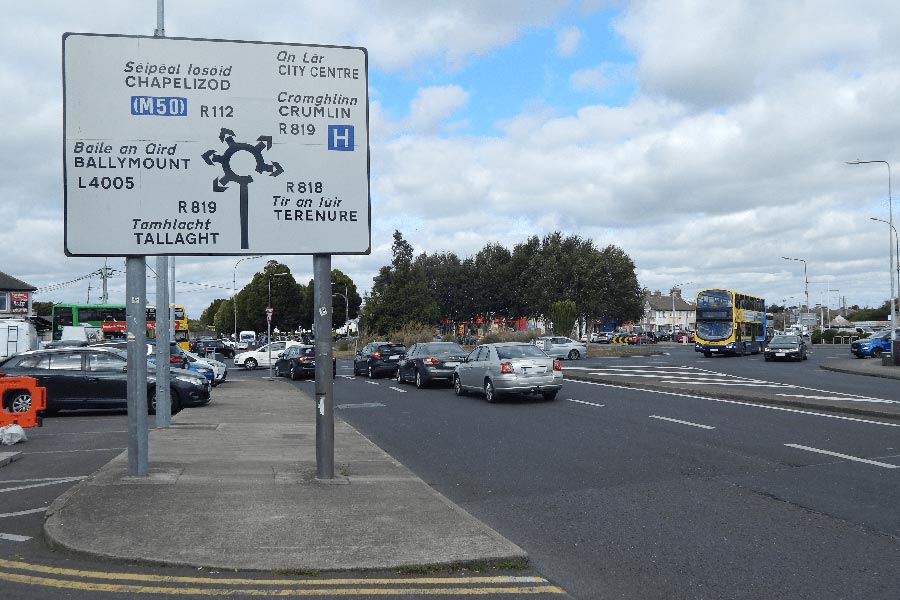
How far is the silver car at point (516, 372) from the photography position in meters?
19.8

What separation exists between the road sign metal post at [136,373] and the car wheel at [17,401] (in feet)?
28.2

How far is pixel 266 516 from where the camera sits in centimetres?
757

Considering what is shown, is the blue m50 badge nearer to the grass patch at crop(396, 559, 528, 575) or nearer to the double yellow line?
the grass patch at crop(396, 559, 528, 575)

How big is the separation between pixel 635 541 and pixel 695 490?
2.38m

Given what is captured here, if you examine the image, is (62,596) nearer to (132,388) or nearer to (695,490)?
(132,388)

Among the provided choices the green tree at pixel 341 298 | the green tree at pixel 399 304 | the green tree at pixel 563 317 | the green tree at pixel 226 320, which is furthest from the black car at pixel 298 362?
the green tree at pixel 226 320

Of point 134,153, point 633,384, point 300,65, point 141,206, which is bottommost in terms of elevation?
point 633,384

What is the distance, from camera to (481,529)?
7.12m

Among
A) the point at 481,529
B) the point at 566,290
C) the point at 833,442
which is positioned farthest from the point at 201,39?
the point at 566,290

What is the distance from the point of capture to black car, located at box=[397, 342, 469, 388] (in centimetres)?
2588

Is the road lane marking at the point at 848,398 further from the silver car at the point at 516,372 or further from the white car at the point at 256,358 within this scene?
the white car at the point at 256,358

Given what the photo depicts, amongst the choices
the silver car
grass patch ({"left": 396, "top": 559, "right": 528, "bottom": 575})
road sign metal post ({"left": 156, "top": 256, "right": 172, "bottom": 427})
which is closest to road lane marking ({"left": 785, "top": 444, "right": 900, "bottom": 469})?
grass patch ({"left": 396, "top": 559, "right": 528, "bottom": 575})

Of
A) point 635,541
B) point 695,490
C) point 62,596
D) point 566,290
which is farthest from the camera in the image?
point 566,290

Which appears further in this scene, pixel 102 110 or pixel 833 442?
pixel 833 442
